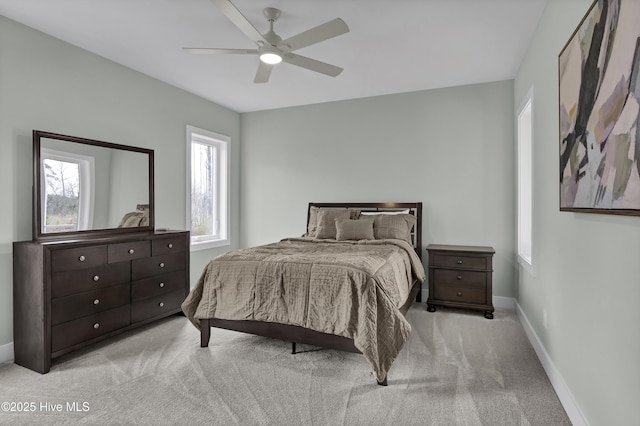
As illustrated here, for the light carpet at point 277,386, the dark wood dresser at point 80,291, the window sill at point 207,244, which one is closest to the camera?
the light carpet at point 277,386

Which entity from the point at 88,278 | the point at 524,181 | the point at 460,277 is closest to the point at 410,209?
the point at 460,277

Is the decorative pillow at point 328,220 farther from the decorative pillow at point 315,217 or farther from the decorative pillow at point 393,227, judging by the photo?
the decorative pillow at point 393,227

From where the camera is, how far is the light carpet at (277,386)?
194 cm

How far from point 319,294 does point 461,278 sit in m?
2.05

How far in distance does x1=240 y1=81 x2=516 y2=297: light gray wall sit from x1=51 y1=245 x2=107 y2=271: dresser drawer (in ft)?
8.69

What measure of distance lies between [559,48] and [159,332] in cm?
399

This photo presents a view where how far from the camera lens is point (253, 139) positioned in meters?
5.42

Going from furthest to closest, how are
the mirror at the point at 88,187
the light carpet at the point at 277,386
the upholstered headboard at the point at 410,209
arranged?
the upholstered headboard at the point at 410,209
the mirror at the point at 88,187
the light carpet at the point at 277,386

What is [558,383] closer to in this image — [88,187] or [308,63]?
[308,63]

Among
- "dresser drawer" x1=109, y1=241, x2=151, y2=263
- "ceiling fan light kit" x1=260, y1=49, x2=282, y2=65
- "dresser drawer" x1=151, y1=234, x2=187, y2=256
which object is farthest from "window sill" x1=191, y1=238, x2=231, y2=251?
"ceiling fan light kit" x1=260, y1=49, x2=282, y2=65

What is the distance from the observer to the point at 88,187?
10.4 feet

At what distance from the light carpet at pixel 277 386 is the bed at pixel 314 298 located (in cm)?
22

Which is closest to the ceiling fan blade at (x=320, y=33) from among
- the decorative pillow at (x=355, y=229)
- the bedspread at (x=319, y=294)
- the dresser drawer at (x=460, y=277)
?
the bedspread at (x=319, y=294)

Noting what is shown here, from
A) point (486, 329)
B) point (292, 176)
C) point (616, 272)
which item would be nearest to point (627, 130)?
point (616, 272)
